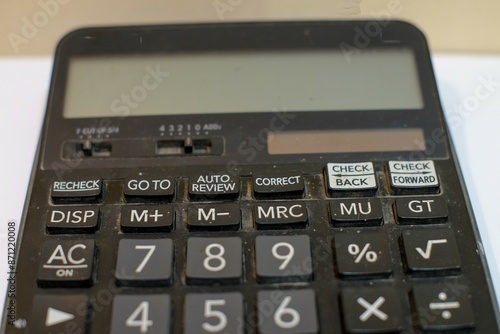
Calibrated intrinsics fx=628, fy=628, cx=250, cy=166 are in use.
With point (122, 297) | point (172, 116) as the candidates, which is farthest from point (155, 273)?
point (172, 116)

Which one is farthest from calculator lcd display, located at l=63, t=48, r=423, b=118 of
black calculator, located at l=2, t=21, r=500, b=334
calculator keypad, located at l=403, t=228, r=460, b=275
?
calculator keypad, located at l=403, t=228, r=460, b=275

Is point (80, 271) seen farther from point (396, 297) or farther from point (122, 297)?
point (396, 297)

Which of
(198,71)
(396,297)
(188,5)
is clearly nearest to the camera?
(396,297)

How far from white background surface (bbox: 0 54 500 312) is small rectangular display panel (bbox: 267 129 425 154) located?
0.06m

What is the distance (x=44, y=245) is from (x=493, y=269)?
0.28 m

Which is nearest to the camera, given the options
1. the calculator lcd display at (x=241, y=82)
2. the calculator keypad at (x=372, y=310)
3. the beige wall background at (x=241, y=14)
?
the calculator keypad at (x=372, y=310)

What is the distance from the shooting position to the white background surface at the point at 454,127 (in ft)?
1.42

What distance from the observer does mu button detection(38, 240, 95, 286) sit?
36 cm

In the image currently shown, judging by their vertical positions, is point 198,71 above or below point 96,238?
above

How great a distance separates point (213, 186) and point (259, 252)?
6 cm

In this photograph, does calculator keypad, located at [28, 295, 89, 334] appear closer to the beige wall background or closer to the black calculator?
the black calculator

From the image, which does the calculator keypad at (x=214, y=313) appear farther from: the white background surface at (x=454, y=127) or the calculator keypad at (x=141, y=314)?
the white background surface at (x=454, y=127)

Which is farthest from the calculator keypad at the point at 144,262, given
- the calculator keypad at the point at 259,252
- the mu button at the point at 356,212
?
the mu button at the point at 356,212

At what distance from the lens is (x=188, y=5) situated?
0.58m
